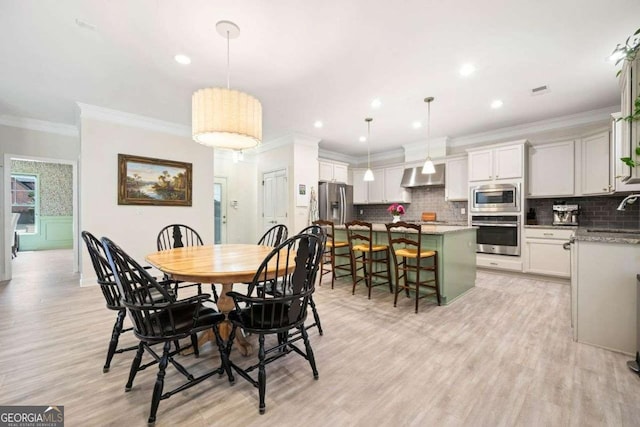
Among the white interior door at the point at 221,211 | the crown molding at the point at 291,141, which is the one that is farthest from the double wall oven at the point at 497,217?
the white interior door at the point at 221,211

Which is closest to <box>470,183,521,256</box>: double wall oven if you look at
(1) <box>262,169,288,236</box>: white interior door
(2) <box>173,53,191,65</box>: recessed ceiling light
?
(1) <box>262,169,288,236</box>: white interior door

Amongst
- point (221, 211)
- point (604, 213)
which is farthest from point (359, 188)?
point (604, 213)

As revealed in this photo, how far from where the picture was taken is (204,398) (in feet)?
5.44

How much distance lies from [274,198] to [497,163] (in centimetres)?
436

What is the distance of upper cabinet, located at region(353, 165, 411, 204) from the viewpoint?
257 inches

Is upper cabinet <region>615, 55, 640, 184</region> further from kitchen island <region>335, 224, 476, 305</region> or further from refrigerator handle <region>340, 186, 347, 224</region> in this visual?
refrigerator handle <region>340, 186, 347, 224</region>

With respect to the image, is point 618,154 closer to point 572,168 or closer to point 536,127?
point 572,168

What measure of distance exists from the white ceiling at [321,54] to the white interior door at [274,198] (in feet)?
5.90

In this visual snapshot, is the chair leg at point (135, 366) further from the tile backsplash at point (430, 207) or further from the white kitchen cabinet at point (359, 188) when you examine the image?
the white kitchen cabinet at point (359, 188)

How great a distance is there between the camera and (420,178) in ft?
19.7

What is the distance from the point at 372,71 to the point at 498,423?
126 inches

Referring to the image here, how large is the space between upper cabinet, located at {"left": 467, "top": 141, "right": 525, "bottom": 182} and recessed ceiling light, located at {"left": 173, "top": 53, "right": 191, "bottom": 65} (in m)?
4.78

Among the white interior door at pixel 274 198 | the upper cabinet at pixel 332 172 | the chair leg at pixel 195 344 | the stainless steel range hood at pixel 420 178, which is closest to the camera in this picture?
the chair leg at pixel 195 344

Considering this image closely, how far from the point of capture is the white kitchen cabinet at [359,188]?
23.6ft
